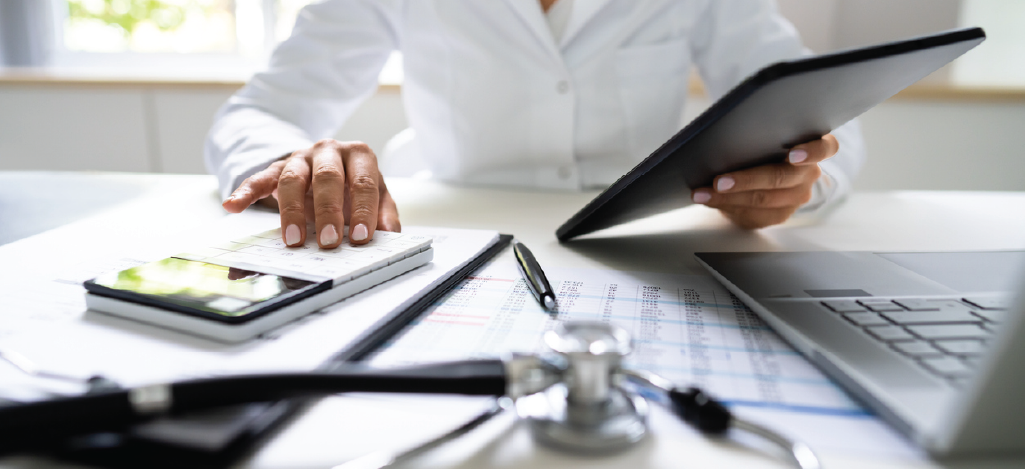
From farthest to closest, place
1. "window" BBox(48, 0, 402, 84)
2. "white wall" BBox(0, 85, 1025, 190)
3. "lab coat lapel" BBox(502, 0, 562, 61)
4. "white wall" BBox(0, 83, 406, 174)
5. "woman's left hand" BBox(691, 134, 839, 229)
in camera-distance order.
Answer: "window" BBox(48, 0, 402, 84) → "white wall" BBox(0, 83, 406, 174) → "white wall" BBox(0, 85, 1025, 190) → "lab coat lapel" BBox(502, 0, 562, 61) → "woman's left hand" BBox(691, 134, 839, 229)

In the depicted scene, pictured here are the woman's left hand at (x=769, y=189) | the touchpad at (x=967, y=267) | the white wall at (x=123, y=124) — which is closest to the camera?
the touchpad at (x=967, y=267)

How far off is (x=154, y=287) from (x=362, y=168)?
11.8 inches

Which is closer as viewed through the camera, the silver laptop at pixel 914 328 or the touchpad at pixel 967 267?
the silver laptop at pixel 914 328

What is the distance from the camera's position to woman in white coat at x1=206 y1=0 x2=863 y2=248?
953 millimetres

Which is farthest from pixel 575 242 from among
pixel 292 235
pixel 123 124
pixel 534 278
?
pixel 123 124

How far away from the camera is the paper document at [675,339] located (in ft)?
0.95

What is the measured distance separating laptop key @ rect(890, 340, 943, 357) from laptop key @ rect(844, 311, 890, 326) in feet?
0.10

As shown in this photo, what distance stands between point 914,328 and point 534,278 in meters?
0.24

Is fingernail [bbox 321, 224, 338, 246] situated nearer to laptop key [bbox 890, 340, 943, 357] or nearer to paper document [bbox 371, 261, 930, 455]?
paper document [bbox 371, 261, 930, 455]

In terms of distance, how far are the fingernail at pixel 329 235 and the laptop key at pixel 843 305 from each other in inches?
14.4

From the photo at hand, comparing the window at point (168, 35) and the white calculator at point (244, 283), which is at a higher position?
the window at point (168, 35)

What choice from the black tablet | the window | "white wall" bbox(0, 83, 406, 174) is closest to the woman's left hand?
the black tablet

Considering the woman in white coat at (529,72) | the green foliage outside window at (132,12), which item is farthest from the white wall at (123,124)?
the woman in white coat at (529,72)

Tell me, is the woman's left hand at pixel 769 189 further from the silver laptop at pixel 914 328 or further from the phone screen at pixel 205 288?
the phone screen at pixel 205 288
